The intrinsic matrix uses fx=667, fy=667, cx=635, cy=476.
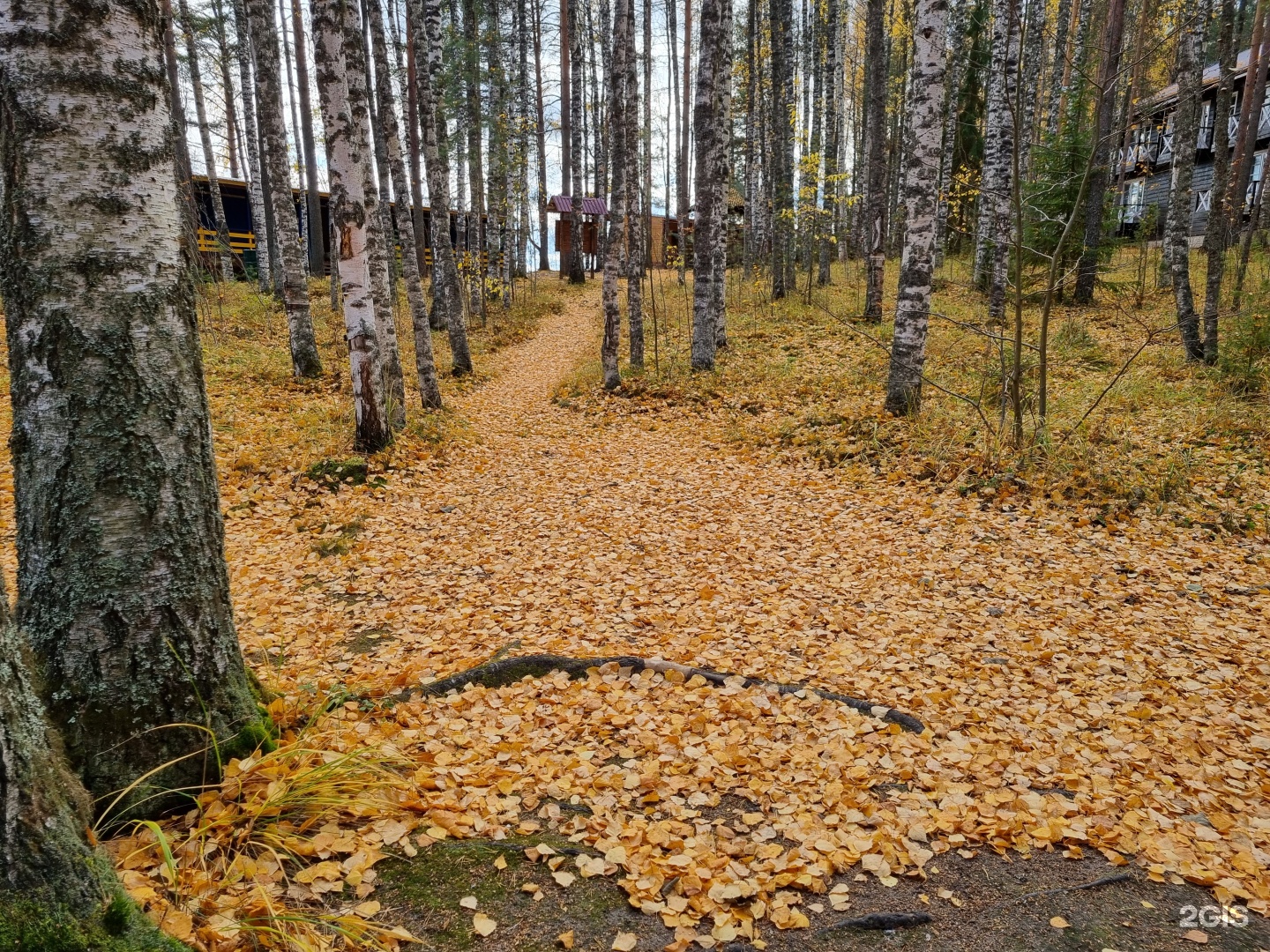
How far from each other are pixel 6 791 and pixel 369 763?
1.72 meters

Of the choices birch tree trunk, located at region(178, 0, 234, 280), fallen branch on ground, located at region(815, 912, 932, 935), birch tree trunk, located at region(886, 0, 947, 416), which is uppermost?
birch tree trunk, located at region(178, 0, 234, 280)

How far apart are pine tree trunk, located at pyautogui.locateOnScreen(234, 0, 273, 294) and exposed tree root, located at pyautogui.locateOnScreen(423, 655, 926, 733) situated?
18201 mm

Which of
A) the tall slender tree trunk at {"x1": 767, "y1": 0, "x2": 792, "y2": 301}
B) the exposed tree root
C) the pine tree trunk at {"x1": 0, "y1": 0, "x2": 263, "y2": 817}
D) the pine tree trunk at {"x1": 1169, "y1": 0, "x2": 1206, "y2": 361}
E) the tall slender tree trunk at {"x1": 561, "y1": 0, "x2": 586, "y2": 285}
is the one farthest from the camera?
the tall slender tree trunk at {"x1": 561, "y1": 0, "x2": 586, "y2": 285}

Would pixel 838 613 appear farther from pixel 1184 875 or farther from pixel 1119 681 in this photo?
pixel 1184 875

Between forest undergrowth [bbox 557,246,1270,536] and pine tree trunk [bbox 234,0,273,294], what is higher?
pine tree trunk [bbox 234,0,273,294]

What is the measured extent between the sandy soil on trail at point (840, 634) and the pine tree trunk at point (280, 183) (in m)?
5.11

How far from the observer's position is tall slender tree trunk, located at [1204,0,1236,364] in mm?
9977

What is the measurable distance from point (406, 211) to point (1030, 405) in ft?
31.2

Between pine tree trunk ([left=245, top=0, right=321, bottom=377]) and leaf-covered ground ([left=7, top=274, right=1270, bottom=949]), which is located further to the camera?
pine tree trunk ([left=245, top=0, right=321, bottom=377])

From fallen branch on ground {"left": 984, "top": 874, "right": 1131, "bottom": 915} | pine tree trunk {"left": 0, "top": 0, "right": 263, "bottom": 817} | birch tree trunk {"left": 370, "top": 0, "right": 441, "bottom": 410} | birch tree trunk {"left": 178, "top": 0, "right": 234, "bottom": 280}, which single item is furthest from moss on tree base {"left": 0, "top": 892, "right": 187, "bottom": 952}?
birch tree trunk {"left": 178, "top": 0, "right": 234, "bottom": 280}

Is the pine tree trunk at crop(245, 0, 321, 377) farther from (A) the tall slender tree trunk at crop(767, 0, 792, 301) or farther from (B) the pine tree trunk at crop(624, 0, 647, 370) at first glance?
(A) the tall slender tree trunk at crop(767, 0, 792, 301)

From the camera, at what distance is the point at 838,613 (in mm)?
5305

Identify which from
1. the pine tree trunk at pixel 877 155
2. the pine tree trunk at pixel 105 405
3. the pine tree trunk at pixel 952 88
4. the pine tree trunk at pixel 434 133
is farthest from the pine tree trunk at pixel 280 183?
the pine tree trunk at pixel 952 88

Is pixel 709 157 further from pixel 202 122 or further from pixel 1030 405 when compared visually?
pixel 202 122
